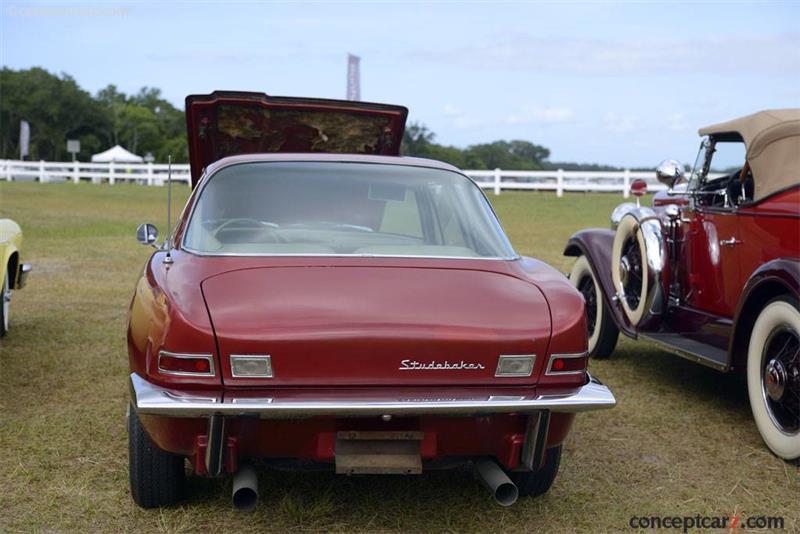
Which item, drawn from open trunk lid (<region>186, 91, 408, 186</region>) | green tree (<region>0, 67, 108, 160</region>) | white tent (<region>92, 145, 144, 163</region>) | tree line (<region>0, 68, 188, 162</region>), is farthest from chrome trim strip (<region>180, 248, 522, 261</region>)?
green tree (<region>0, 67, 108, 160</region>)

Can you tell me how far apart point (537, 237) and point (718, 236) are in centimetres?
1362

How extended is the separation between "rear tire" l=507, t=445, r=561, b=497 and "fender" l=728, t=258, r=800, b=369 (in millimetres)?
1563

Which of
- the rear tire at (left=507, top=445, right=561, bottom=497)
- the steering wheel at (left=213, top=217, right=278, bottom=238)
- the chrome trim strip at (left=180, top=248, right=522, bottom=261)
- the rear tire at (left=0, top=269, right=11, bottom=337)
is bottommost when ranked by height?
the rear tire at (left=0, top=269, right=11, bottom=337)

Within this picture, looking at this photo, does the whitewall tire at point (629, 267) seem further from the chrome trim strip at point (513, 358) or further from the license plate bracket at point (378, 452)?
the license plate bracket at point (378, 452)

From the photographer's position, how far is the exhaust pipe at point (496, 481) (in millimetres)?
3590

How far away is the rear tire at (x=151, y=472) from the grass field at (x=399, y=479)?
0.07m

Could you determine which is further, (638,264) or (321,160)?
(638,264)

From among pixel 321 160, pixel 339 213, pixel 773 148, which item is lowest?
pixel 339 213

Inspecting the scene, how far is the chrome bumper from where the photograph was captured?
11.0 feet

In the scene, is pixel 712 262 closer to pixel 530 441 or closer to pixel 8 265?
pixel 530 441

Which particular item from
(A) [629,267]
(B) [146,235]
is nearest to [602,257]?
(A) [629,267]

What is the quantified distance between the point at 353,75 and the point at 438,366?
123 ft

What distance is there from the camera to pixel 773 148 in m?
5.72

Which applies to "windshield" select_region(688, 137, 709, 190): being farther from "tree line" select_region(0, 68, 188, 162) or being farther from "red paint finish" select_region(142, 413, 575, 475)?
"tree line" select_region(0, 68, 188, 162)
